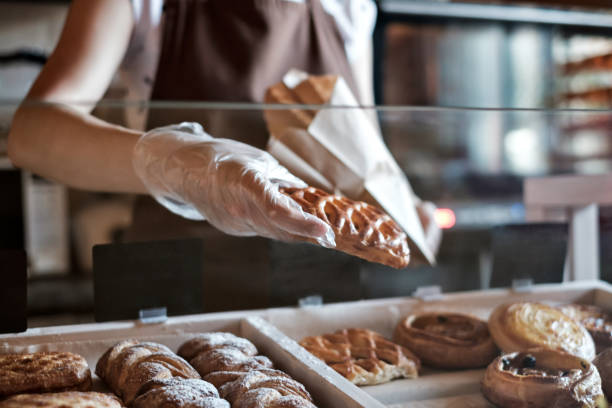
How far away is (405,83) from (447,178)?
1667mm

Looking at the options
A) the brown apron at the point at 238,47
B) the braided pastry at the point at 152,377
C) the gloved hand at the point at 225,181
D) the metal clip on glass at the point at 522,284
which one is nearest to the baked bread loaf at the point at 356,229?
the gloved hand at the point at 225,181

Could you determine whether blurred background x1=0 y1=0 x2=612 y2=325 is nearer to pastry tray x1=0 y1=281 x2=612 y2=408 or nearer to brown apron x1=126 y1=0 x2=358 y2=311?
pastry tray x1=0 y1=281 x2=612 y2=408

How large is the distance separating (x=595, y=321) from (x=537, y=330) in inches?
7.0

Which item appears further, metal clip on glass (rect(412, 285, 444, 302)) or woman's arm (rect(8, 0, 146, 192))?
metal clip on glass (rect(412, 285, 444, 302))

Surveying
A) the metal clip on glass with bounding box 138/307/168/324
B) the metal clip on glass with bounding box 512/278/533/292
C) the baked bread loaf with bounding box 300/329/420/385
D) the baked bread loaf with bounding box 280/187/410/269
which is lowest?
the baked bread loaf with bounding box 300/329/420/385

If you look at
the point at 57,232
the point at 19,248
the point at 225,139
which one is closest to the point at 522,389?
the point at 225,139

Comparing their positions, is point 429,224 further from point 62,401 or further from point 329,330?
point 62,401

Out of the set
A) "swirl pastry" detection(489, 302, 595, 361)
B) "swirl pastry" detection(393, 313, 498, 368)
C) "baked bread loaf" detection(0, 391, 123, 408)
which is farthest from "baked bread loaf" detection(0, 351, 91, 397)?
"swirl pastry" detection(489, 302, 595, 361)

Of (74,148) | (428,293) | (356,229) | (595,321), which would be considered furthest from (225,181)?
(595,321)

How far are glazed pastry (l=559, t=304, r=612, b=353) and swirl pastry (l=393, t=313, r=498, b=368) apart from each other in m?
0.18

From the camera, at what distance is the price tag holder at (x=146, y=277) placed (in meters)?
1.06

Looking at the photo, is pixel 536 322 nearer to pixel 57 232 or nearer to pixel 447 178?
pixel 447 178

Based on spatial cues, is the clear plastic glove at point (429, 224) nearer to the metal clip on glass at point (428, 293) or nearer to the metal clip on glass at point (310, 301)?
the metal clip on glass at point (428, 293)

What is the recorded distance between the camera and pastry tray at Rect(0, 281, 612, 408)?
93 cm
